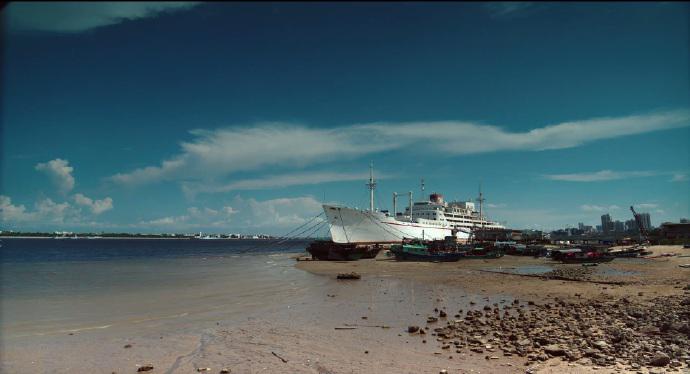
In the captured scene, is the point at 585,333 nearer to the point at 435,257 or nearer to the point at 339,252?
the point at 435,257

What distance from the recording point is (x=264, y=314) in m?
16.9

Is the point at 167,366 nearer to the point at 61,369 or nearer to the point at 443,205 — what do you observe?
the point at 61,369

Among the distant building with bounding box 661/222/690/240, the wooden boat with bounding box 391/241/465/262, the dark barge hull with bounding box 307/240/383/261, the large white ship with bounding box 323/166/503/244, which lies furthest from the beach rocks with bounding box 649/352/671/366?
the distant building with bounding box 661/222/690/240

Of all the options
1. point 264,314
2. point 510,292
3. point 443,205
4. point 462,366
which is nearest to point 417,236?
point 443,205

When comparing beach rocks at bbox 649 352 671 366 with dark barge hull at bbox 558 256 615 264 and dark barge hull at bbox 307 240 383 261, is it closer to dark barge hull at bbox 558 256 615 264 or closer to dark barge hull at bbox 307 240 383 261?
dark barge hull at bbox 558 256 615 264

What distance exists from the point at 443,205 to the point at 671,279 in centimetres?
8040

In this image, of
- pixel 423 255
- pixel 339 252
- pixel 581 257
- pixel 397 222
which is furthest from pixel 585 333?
pixel 397 222

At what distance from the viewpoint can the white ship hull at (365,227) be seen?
65.9 m

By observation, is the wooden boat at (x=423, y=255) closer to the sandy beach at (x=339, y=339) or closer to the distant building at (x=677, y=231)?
the sandy beach at (x=339, y=339)

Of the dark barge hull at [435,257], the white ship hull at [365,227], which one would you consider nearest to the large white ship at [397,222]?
the white ship hull at [365,227]

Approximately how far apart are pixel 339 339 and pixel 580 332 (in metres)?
6.74

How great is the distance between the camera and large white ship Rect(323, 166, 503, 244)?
66.8 metres

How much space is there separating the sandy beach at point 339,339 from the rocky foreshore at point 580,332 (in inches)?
2.9

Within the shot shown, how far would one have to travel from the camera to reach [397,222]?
79250mm
